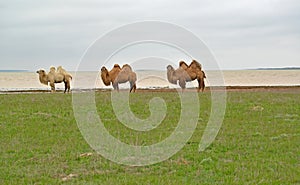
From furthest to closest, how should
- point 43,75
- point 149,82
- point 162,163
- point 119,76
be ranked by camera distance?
point 149,82 < point 43,75 < point 119,76 < point 162,163

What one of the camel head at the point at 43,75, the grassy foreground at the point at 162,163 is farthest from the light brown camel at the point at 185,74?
the grassy foreground at the point at 162,163

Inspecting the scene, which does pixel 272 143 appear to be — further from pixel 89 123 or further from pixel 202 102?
pixel 202 102

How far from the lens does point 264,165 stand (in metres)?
9.61

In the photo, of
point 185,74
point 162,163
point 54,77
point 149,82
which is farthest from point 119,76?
point 149,82

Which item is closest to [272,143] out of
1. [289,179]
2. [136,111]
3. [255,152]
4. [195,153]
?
[255,152]

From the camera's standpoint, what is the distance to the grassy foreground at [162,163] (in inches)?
345

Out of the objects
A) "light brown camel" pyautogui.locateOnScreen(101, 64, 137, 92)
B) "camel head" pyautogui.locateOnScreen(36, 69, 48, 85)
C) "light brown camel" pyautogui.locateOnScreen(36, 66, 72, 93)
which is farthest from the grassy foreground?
"camel head" pyautogui.locateOnScreen(36, 69, 48, 85)

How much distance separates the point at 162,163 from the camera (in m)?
10.0

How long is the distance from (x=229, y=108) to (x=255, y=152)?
9.13 meters

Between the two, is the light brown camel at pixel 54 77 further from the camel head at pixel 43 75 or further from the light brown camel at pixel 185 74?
the light brown camel at pixel 185 74

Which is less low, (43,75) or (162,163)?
(43,75)

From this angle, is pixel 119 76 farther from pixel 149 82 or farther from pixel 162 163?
pixel 149 82

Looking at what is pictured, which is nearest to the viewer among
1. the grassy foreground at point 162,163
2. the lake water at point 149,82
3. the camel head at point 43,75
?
the grassy foreground at point 162,163

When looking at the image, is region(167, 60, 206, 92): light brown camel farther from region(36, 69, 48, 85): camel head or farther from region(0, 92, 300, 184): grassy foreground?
region(0, 92, 300, 184): grassy foreground
